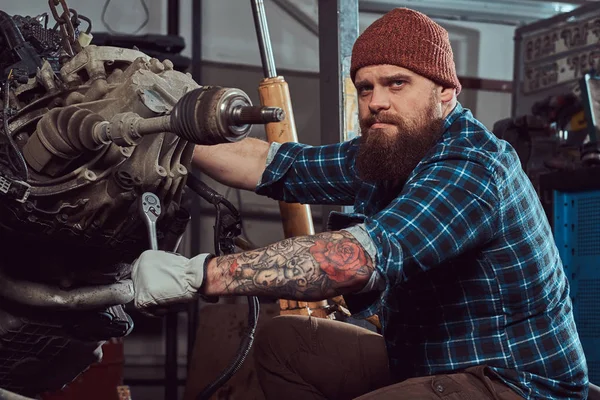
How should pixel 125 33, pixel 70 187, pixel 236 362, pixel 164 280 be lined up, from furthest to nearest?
pixel 125 33 < pixel 236 362 < pixel 70 187 < pixel 164 280

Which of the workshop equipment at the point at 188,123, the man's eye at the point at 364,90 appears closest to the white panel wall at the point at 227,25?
the man's eye at the point at 364,90

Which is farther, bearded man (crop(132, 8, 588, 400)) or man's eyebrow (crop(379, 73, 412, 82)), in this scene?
man's eyebrow (crop(379, 73, 412, 82))

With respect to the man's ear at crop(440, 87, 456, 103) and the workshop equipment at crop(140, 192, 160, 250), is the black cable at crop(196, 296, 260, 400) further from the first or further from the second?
the man's ear at crop(440, 87, 456, 103)

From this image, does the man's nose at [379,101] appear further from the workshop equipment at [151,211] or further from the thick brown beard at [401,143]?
the workshop equipment at [151,211]

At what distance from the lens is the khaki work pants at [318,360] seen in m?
2.20

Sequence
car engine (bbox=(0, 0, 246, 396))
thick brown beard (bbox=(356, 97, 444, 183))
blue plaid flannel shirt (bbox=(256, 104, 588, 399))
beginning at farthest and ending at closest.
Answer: thick brown beard (bbox=(356, 97, 444, 183)) < car engine (bbox=(0, 0, 246, 396)) < blue plaid flannel shirt (bbox=(256, 104, 588, 399))

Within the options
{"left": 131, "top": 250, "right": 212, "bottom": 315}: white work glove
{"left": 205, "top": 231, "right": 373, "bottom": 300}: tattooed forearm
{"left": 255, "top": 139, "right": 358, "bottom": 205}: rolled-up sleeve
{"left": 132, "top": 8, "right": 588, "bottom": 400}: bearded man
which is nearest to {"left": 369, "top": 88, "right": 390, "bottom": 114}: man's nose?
{"left": 132, "top": 8, "right": 588, "bottom": 400}: bearded man

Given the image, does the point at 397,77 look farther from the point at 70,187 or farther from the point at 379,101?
the point at 70,187

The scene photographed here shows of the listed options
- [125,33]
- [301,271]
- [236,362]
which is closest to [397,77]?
[301,271]

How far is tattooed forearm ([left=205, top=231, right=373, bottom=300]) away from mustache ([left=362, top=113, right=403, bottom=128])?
1.38ft

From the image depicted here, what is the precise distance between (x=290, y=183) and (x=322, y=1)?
3.28 ft

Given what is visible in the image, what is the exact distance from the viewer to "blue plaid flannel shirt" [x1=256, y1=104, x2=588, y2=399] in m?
1.62

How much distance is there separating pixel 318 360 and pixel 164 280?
80 centimetres

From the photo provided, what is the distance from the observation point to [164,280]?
4.95 feet
